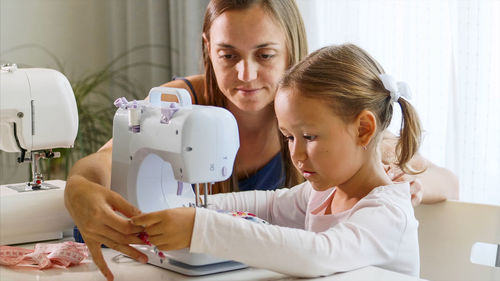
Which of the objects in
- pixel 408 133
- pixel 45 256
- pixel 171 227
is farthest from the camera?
pixel 408 133

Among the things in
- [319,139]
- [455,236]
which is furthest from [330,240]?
[455,236]

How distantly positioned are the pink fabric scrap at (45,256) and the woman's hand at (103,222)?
3.8 inches

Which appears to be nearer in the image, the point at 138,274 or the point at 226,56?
the point at 138,274

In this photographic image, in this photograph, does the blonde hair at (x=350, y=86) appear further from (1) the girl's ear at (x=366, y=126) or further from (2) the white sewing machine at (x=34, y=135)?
(2) the white sewing machine at (x=34, y=135)

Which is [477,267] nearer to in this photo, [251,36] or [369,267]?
[369,267]

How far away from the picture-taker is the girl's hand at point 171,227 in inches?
43.0

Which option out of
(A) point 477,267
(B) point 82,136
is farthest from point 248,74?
(B) point 82,136

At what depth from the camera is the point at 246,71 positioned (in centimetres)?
169

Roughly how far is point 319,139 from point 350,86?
0.13 meters

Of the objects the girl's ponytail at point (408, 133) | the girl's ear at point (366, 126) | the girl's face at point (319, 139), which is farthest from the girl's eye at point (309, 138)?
the girl's ponytail at point (408, 133)

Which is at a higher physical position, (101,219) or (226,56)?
(226,56)

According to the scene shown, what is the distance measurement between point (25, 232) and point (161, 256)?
1.52ft

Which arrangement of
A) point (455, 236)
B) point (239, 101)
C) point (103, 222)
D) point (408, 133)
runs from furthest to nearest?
1. point (239, 101)
2. point (455, 236)
3. point (408, 133)
4. point (103, 222)

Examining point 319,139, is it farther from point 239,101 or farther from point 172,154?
point 239,101
